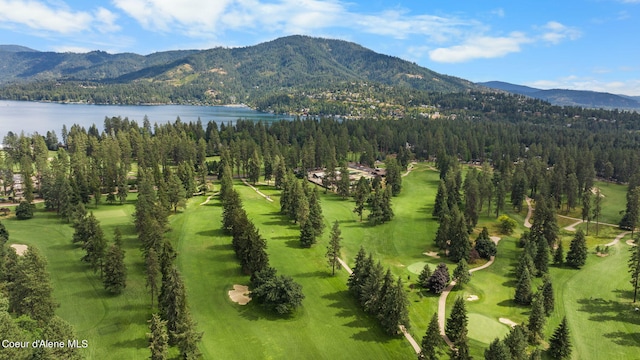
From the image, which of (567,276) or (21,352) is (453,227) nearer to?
(567,276)

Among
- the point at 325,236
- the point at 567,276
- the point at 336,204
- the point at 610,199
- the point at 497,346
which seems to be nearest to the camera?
the point at 497,346

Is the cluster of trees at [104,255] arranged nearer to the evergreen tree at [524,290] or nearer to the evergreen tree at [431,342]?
the evergreen tree at [431,342]

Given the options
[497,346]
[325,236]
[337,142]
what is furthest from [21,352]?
[337,142]

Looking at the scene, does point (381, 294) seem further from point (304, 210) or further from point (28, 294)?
point (28, 294)

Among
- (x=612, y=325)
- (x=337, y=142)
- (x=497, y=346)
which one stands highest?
(x=337, y=142)

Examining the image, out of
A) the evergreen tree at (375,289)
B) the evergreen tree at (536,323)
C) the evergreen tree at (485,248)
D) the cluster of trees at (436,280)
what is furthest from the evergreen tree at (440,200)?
the evergreen tree at (375,289)

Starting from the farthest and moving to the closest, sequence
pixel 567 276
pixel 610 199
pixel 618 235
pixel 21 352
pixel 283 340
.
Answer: pixel 610 199, pixel 618 235, pixel 567 276, pixel 283 340, pixel 21 352

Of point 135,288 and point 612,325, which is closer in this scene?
point 612,325
